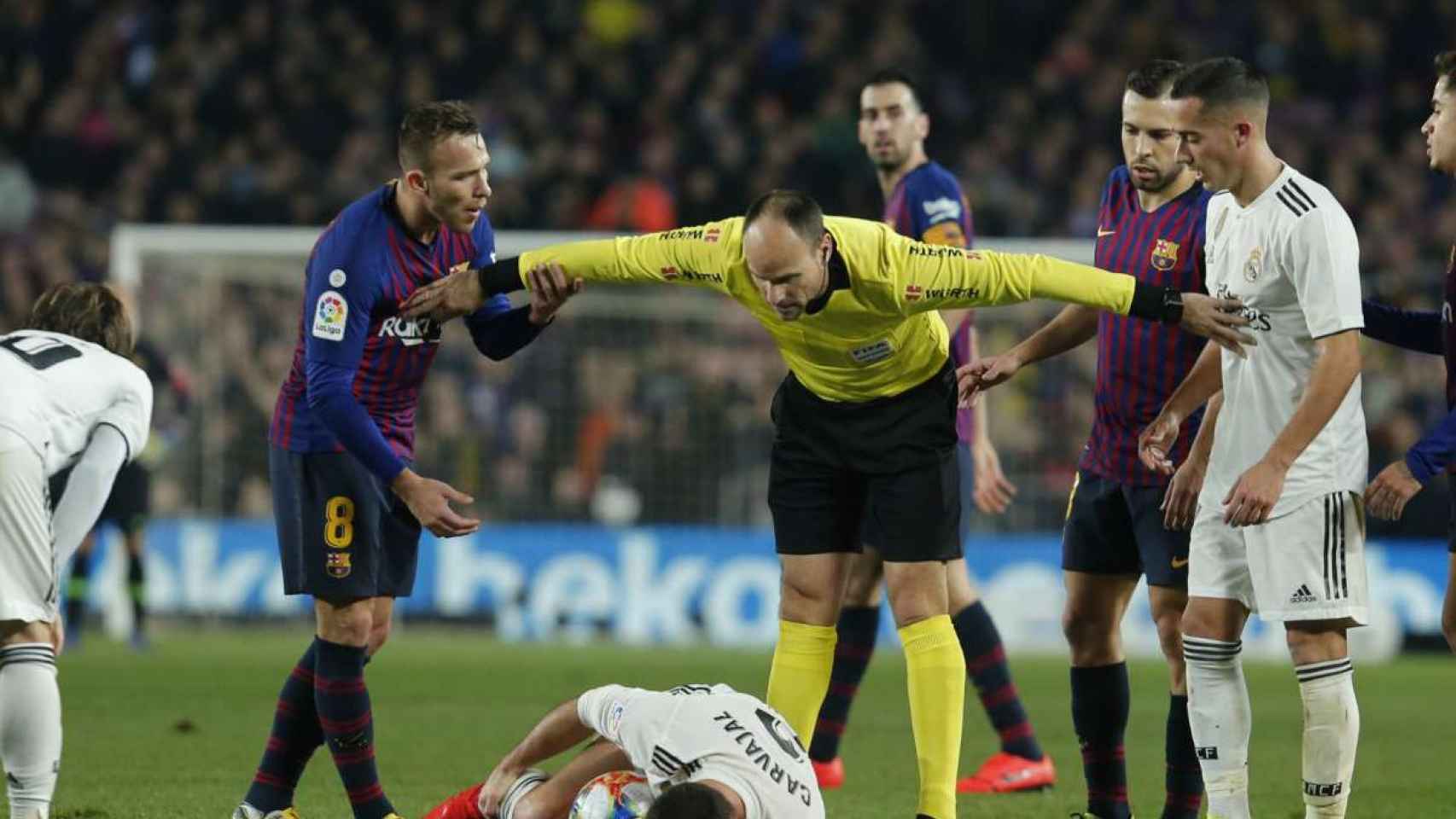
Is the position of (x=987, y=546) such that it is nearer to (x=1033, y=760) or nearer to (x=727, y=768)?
(x=1033, y=760)

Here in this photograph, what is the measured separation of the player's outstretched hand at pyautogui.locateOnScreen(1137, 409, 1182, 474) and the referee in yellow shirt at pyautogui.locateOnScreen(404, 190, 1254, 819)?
0.54m

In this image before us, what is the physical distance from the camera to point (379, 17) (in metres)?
20.6

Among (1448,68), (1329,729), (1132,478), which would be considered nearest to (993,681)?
(1132,478)

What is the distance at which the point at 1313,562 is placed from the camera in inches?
213

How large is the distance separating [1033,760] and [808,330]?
8.60 feet

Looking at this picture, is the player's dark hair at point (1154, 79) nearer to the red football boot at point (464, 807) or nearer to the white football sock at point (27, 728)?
the red football boot at point (464, 807)

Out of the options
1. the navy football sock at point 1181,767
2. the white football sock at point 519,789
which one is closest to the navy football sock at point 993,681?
the navy football sock at point 1181,767

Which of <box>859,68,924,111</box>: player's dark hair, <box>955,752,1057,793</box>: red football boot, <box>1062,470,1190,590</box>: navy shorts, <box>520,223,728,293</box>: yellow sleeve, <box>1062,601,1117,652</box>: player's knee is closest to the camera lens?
<box>520,223,728,293</box>: yellow sleeve

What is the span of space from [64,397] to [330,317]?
80cm

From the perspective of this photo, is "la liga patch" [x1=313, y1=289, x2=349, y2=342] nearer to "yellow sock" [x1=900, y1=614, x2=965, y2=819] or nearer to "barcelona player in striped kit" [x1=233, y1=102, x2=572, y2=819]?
"barcelona player in striped kit" [x1=233, y1=102, x2=572, y2=819]

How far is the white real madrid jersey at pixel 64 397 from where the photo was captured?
540cm

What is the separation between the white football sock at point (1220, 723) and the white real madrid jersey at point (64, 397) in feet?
9.90

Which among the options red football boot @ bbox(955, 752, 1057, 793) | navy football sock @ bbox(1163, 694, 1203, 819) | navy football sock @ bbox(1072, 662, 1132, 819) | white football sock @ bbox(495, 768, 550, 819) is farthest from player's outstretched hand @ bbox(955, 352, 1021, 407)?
red football boot @ bbox(955, 752, 1057, 793)

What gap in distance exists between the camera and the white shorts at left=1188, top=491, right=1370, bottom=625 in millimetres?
5418
